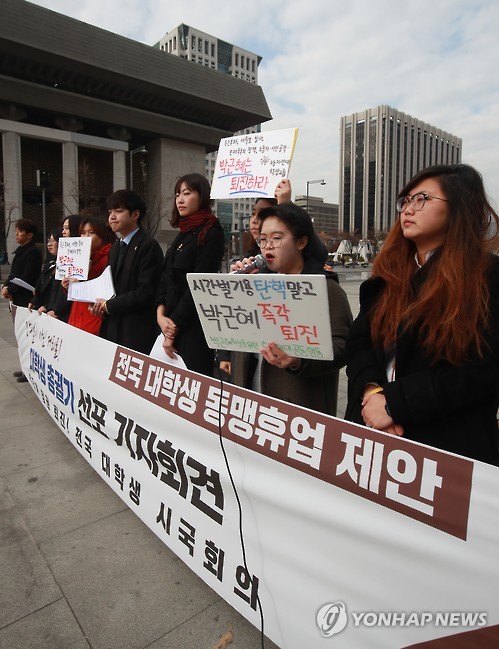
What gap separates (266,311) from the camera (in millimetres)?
1634

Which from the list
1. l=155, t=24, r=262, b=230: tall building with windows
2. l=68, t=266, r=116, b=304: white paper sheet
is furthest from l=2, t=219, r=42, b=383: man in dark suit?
l=155, t=24, r=262, b=230: tall building with windows

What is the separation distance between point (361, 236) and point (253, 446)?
58.1m

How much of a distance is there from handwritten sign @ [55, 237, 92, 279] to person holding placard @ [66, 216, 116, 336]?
0.10 metres

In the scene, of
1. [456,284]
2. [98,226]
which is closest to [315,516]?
[456,284]

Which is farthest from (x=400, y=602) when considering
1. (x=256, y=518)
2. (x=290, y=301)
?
(x=290, y=301)

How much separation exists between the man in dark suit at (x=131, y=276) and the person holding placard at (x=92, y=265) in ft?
1.36

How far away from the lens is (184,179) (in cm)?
305

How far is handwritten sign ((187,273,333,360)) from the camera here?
4.93 feet

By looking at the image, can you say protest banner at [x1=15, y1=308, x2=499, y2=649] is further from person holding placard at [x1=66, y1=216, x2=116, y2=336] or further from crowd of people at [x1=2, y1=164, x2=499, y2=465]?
person holding placard at [x1=66, y1=216, x2=116, y2=336]

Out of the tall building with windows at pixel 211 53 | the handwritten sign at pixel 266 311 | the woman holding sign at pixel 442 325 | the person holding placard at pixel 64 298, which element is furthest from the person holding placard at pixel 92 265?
the tall building with windows at pixel 211 53

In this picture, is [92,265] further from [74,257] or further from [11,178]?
[11,178]

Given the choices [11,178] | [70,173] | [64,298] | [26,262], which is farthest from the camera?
[70,173]

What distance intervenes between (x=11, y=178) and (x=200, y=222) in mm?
31190

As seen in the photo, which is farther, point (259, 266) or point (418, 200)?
point (259, 266)
